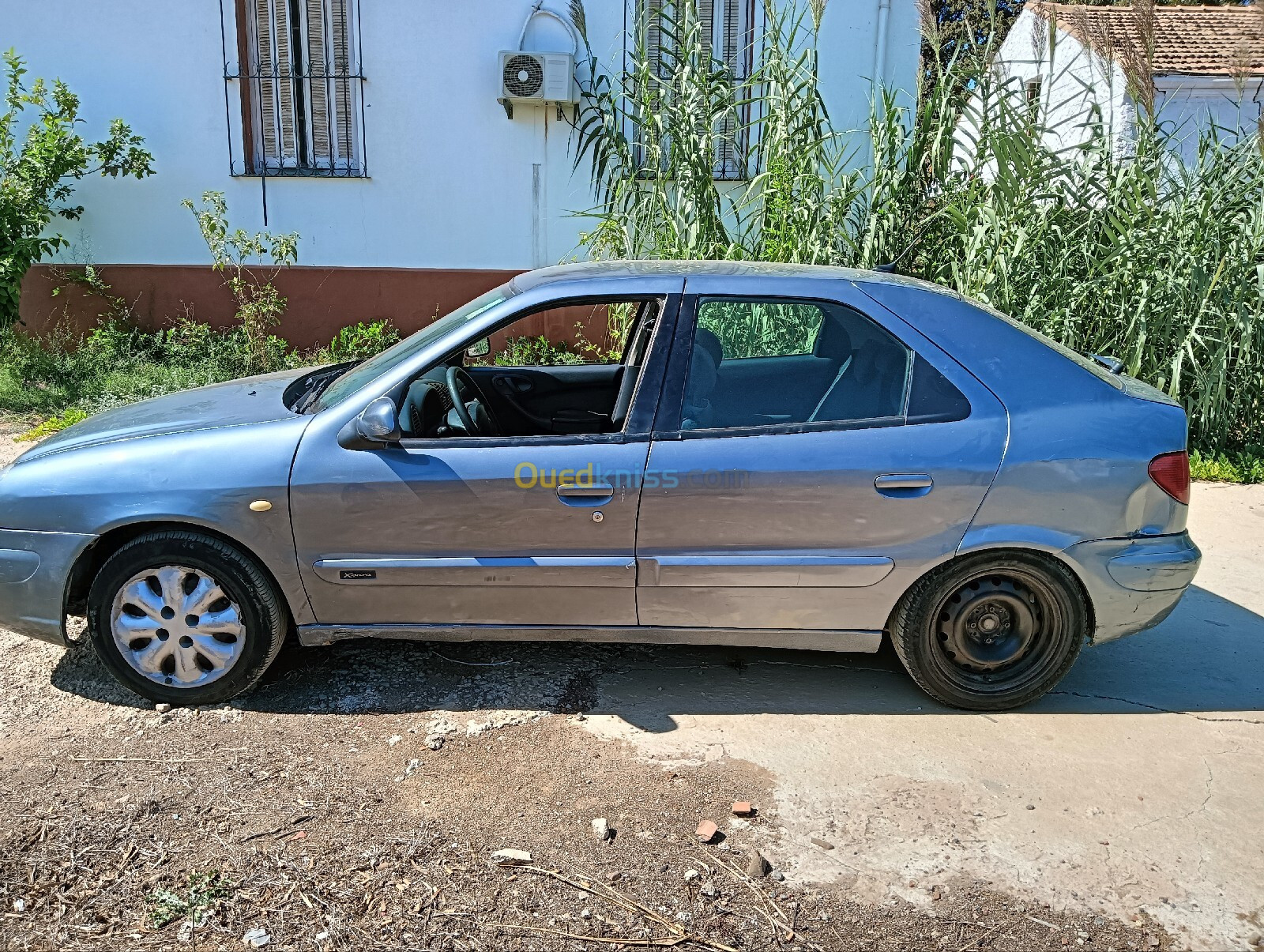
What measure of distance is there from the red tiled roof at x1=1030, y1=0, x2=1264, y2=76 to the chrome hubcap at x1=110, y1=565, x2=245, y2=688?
6.27 metres

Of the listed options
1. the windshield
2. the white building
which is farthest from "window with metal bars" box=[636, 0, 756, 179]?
the windshield

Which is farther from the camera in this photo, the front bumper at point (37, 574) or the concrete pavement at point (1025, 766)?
the front bumper at point (37, 574)

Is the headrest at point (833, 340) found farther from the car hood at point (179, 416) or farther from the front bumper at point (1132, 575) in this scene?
the car hood at point (179, 416)

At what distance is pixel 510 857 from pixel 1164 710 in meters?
2.56

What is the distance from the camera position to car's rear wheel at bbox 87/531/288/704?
3.71 metres

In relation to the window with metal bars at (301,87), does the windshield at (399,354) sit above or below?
below

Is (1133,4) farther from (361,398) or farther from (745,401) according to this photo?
(361,398)

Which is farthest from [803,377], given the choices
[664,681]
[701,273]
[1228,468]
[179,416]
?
[1228,468]

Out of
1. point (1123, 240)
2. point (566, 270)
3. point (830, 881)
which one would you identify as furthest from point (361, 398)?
point (1123, 240)

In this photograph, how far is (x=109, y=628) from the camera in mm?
3764

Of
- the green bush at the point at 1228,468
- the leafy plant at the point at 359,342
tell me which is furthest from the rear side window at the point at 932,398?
the leafy plant at the point at 359,342

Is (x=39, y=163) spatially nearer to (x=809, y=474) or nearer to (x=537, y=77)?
(x=537, y=77)

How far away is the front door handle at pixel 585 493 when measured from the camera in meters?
3.66

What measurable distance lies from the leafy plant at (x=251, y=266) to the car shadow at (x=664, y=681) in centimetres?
519
